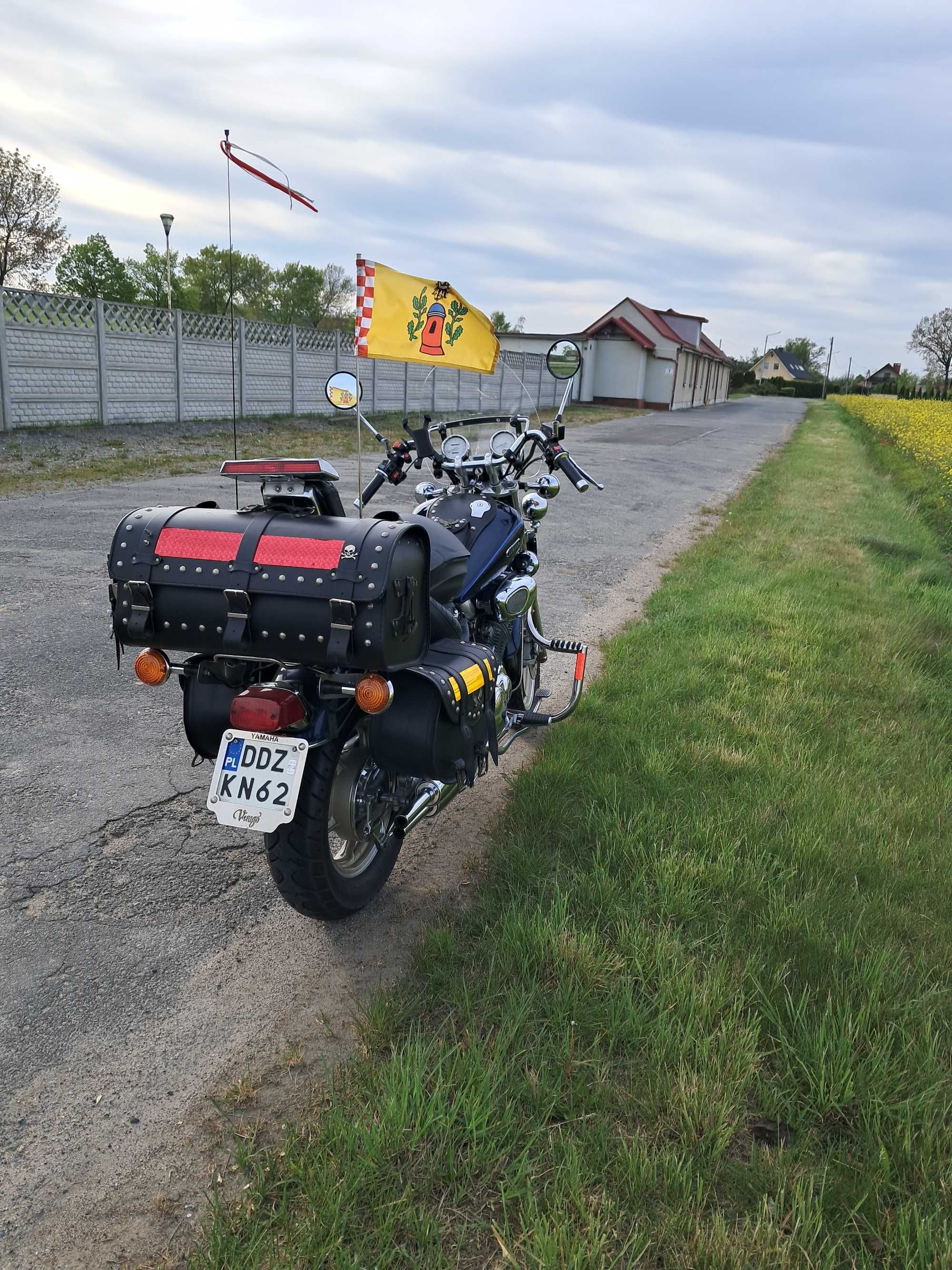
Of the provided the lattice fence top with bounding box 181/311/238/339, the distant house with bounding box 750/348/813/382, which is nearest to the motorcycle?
the lattice fence top with bounding box 181/311/238/339

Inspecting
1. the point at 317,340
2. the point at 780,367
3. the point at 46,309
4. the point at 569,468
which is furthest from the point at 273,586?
the point at 780,367

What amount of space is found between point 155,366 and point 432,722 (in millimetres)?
15253

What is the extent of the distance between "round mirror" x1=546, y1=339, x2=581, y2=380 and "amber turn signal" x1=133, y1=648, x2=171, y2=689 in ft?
6.73

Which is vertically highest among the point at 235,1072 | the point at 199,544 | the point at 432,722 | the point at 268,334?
the point at 268,334

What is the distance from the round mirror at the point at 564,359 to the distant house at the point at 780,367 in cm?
12400

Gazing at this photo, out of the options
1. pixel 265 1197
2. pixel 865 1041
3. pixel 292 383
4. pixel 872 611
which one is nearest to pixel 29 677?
pixel 265 1197

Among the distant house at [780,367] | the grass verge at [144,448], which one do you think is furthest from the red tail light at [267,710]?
the distant house at [780,367]

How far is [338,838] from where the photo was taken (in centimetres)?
289

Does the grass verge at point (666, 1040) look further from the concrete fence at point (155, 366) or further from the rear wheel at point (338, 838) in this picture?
the concrete fence at point (155, 366)

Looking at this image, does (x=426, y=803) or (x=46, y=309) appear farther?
(x=46, y=309)

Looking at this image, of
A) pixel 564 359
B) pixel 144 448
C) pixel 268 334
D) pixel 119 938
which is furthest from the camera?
pixel 268 334

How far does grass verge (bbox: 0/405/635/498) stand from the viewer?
10867 mm

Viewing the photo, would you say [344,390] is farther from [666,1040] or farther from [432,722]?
[666,1040]

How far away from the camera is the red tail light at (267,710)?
227cm
